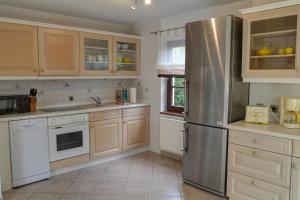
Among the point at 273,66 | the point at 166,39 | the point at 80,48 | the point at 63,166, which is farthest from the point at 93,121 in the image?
the point at 273,66

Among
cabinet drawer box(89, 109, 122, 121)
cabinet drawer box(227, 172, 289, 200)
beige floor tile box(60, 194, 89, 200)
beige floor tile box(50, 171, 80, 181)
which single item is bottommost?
beige floor tile box(60, 194, 89, 200)

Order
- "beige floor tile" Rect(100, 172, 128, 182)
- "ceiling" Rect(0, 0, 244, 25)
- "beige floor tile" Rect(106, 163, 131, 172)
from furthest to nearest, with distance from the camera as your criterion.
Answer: "beige floor tile" Rect(106, 163, 131, 172) < "beige floor tile" Rect(100, 172, 128, 182) < "ceiling" Rect(0, 0, 244, 25)

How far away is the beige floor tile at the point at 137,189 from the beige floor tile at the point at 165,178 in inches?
7.1

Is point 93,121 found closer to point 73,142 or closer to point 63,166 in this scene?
point 73,142

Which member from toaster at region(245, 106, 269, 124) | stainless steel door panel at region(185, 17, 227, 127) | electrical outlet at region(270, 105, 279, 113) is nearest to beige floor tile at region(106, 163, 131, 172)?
stainless steel door panel at region(185, 17, 227, 127)

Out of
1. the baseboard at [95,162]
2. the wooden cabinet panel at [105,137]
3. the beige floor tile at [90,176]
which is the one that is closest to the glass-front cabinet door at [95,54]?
the wooden cabinet panel at [105,137]

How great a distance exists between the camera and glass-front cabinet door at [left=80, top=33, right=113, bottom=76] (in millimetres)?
3619

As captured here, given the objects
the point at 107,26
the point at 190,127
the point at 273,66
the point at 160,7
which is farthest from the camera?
the point at 107,26

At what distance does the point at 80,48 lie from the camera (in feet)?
11.7

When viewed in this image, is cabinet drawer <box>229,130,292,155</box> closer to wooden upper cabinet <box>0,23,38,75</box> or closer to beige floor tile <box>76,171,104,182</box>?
beige floor tile <box>76,171,104,182</box>

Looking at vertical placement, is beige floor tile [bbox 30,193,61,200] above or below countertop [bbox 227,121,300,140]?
below

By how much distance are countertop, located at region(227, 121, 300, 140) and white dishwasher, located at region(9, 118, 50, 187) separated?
224 cm

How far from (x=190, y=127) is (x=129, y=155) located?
5.12 ft

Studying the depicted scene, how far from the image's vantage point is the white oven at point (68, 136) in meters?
3.13
